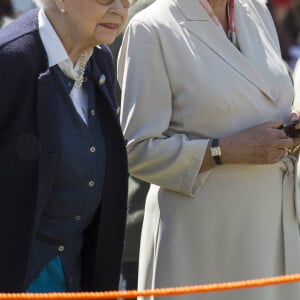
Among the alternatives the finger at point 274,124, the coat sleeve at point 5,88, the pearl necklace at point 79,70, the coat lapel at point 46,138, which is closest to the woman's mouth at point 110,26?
the pearl necklace at point 79,70

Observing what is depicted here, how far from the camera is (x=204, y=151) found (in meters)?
4.34

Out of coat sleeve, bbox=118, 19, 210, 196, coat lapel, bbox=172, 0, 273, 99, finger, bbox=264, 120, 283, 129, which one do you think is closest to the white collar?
coat sleeve, bbox=118, 19, 210, 196

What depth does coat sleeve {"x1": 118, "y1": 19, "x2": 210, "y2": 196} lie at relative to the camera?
4.38 m

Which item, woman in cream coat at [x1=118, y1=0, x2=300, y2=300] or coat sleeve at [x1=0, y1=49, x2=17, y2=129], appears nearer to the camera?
coat sleeve at [x1=0, y1=49, x2=17, y2=129]

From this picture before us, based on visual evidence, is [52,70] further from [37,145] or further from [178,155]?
[178,155]

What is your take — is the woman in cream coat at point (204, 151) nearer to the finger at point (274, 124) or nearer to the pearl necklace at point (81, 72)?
the finger at point (274, 124)

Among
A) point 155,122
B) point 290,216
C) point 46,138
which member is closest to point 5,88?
point 46,138

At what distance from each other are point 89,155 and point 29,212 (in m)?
0.31

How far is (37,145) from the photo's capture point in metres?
3.75

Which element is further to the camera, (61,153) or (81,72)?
(81,72)

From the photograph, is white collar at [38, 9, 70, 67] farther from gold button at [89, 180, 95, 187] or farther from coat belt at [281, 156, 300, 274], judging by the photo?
coat belt at [281, 156, 300, 274]

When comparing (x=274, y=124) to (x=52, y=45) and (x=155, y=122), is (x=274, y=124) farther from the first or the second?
(x=52, y=45)

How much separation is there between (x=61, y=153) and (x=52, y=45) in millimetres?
368

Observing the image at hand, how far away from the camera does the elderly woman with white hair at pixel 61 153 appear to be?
147 inches
